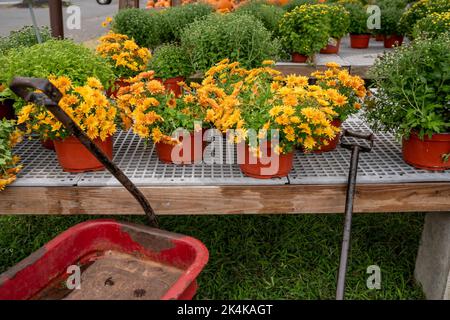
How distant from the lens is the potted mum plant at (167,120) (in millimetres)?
2127

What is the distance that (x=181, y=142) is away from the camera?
2193mm

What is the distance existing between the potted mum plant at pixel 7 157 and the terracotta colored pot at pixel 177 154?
608 millimetres

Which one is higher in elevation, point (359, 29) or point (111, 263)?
point (359, 29)

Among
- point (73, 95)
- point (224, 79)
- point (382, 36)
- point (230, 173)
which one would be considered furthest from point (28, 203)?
point (382, 36)

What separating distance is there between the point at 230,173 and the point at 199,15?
3908mm

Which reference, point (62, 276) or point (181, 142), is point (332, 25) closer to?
point (181, 142)

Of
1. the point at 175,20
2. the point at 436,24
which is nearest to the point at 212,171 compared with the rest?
the point at 436,24

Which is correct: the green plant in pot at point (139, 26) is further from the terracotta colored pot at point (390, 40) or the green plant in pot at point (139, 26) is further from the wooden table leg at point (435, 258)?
the wooden table leg at point (435, 258)

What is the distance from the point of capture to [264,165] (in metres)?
2.07

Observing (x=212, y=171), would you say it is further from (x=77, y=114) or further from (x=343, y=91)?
(x=343, y=91)

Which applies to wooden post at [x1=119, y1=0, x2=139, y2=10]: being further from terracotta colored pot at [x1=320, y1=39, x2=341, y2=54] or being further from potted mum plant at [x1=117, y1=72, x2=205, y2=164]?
potted mum plant at [x1=117, y1=72, x2=205, y2=164]

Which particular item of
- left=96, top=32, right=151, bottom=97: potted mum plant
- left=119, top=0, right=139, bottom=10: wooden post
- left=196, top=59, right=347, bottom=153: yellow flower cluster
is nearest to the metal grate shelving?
left=196, top=59, right=347, bottom=153: yellow flower cluster

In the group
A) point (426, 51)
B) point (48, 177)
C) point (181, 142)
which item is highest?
point (426, 51)

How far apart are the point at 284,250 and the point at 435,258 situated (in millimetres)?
822
